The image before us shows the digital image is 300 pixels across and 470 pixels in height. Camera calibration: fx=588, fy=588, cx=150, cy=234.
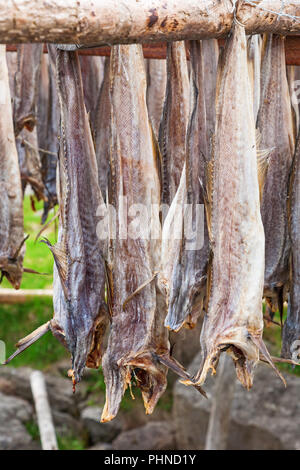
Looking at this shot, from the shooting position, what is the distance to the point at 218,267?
2.09m

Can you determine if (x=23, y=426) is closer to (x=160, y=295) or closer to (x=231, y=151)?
(x=160, y=295)

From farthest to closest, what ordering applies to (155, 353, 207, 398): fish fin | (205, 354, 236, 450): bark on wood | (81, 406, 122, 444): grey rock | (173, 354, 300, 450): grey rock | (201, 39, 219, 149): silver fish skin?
1. (81, 406, 122, 444): grey rock
2. (173, 354, 300, 450): grey rock
3. (205, 354, 236, 450): bark on wood
4. (201, 39, 219, 149): silver fish skin
5. (155, 353, 207, 398): fish fin

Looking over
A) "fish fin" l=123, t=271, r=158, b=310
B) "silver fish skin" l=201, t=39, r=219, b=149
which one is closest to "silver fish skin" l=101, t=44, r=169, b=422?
"fish fin" l=123, t=271, r=158, b=310

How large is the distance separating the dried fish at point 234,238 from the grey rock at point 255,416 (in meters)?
4.08

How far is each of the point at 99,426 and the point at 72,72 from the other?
601 centimetres

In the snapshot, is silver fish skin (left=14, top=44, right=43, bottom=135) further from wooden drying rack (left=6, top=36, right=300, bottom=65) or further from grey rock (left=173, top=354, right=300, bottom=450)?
grey rock (left=173, top=354, right=300, bottom=450)

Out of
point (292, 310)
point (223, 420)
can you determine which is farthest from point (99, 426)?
point (292, 310)

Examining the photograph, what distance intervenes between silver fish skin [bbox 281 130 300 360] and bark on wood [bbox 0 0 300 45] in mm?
602

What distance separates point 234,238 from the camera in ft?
6.73

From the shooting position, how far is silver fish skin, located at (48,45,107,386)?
2141 mm

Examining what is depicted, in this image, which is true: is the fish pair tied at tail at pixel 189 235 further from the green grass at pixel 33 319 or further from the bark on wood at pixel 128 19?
the green grass at pixel 33 319

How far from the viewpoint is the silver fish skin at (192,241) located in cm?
223

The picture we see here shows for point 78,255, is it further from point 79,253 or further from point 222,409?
point 222,409

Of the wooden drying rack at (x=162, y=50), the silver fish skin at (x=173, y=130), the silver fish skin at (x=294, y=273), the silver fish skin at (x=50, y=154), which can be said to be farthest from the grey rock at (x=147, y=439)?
the wooden drying rack at (x=162, y=50)
